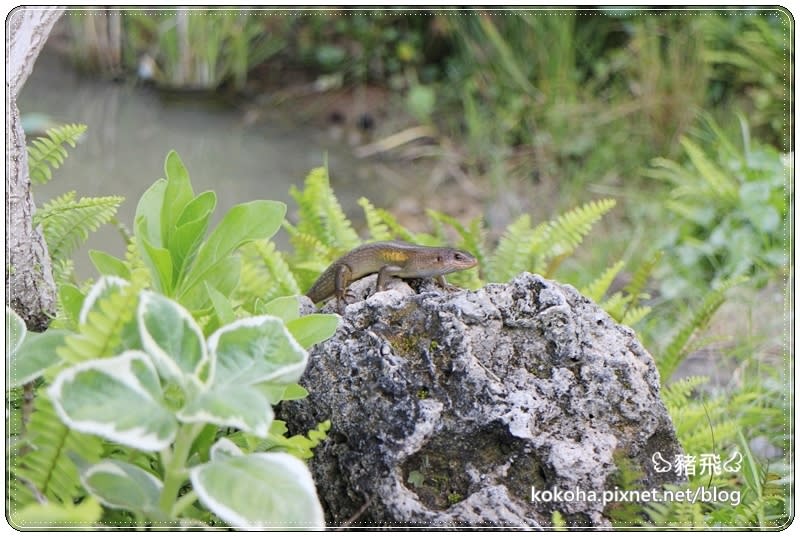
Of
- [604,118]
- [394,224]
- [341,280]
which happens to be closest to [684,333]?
[394,224]

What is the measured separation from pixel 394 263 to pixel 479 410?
885 millimetres

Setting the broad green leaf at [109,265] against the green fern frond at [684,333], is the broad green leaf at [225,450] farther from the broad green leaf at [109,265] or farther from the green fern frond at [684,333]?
the green fern frond at [684,333]

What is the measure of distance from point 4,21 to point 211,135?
17.7 feet

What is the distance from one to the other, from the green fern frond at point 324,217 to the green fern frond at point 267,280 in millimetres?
336

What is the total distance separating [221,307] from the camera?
276 cm

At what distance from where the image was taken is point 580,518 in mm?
2906

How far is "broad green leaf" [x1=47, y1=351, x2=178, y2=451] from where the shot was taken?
87.4 inches

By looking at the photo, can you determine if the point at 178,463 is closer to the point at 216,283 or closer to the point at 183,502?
the point at 183,502

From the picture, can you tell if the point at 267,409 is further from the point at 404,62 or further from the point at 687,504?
the point at 404,62

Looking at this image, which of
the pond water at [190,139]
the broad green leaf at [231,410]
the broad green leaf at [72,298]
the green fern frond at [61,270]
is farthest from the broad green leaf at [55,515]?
the pond water at [190,139]

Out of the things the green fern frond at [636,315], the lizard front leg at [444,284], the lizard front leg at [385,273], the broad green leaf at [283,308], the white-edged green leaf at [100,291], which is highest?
the white-edged green leaf at [100,291]

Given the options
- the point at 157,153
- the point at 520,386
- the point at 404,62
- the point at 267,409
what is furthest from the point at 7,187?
the point at 404,62

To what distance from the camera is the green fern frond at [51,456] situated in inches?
93.6

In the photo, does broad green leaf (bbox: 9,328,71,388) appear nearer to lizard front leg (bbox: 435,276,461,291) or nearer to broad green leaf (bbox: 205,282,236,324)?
broad green leaf (bbox: 205,282,236,324)
